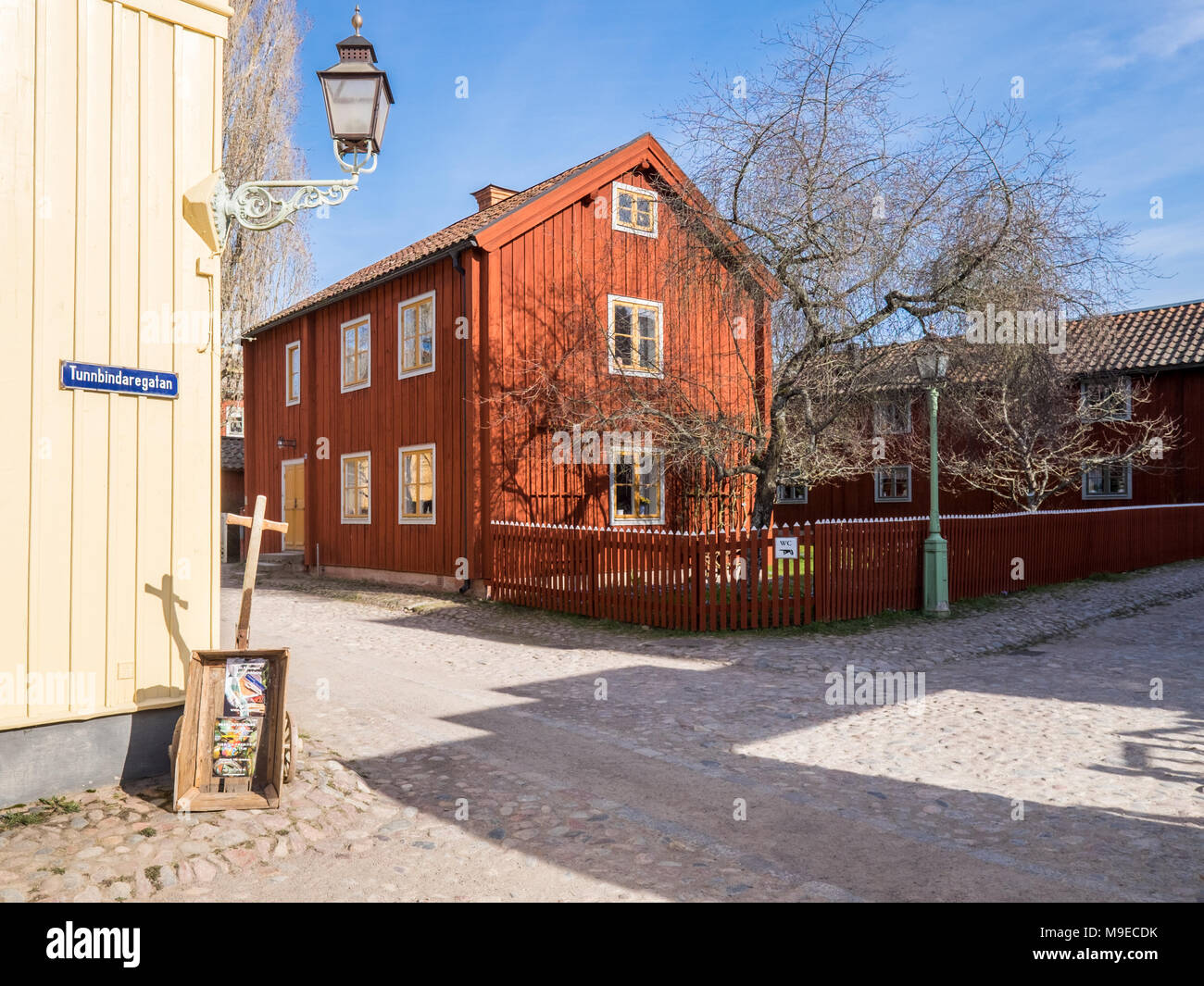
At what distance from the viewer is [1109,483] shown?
1013 inches

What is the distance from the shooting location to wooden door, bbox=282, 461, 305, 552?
21125 millimetres

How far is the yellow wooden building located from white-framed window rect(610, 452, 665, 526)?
1097cm

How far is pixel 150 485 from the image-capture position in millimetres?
5086

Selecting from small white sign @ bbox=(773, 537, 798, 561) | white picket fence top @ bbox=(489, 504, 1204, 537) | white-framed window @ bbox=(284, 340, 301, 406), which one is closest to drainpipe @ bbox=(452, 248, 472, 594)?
white picket fence top @ bbox=(489, 504, 1204, 537)

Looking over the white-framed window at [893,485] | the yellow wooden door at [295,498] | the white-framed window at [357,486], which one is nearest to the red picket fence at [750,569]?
the white-framed window at [357,486]

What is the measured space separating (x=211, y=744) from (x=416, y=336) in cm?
1265

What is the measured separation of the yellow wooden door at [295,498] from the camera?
2112cm

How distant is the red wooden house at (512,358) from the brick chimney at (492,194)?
0.08 meters

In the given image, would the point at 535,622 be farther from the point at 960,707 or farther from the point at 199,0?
the point at 199,0

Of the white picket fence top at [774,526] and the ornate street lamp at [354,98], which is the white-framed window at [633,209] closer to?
the white picket fence top at [774,526]

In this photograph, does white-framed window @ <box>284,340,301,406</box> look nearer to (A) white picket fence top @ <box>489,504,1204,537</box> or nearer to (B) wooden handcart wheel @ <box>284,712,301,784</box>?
(A) white picket fence top @ <box>489,504,1204,537</box>

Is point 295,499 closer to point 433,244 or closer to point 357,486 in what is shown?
point 357,486

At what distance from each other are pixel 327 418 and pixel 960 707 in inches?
621
